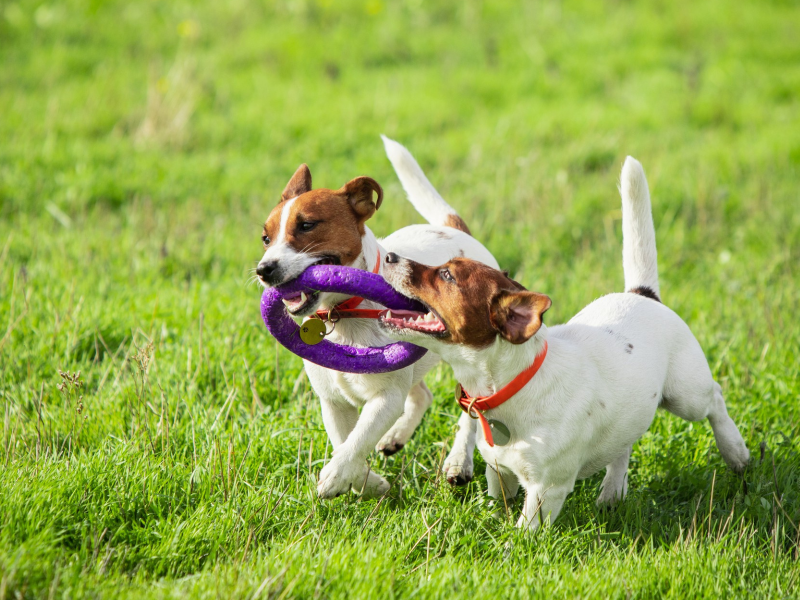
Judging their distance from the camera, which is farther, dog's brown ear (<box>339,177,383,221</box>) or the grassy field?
dog's brown ear (<box>339,177,383,221</box>)

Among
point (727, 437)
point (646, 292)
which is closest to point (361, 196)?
point (646, 292)

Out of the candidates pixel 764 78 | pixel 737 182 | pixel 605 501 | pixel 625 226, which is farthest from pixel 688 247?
pixel 764 78

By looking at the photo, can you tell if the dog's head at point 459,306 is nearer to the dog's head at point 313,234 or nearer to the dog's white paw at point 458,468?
the dog's head at point 313,234

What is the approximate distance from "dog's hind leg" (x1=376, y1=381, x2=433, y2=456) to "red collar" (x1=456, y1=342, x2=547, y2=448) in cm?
68

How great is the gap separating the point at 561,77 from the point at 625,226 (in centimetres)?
715

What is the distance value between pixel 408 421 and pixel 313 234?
1.29 meters

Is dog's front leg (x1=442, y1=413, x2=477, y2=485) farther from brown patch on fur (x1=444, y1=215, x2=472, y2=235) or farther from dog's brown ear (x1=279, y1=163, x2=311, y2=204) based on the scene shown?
dog's brown ear (x1=279, y1=163, x2=311, y2=204)

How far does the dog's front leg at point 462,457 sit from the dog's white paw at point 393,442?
0.88 feet

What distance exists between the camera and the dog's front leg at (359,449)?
3.54 meters

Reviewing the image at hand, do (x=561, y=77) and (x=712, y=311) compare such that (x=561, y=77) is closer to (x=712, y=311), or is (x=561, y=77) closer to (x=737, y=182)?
(x=737, y=182)

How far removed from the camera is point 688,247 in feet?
23.0

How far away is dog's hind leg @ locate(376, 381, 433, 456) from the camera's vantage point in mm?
4176

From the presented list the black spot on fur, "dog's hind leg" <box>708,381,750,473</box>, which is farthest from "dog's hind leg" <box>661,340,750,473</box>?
the black spot on fur

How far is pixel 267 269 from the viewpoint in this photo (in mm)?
3432
